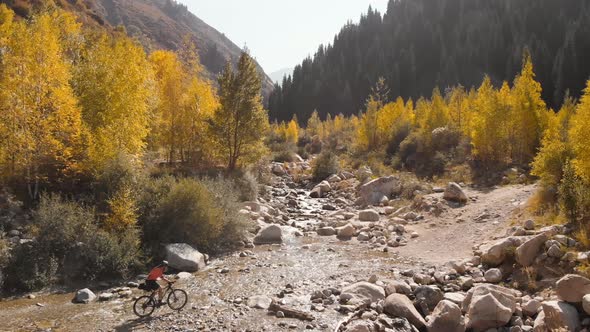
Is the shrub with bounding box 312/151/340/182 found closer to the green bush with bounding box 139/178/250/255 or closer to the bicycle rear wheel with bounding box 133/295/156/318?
the green bush with bounding box 139/178/250/255

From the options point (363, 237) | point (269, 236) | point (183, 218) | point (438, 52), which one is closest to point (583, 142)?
point (363, 237)

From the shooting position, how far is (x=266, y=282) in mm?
14859

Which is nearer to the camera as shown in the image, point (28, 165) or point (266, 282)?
point (266, 282)

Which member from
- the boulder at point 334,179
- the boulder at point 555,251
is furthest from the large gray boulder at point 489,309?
the boulder at point 334,179

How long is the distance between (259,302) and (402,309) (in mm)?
4485

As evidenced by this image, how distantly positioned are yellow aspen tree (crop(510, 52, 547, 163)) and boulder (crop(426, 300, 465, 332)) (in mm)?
22171

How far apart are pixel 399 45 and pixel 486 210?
121 meters

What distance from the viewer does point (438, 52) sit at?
393ft

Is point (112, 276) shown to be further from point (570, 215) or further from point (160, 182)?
point (570, 215)

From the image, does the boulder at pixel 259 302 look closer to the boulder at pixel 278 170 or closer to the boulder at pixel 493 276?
the boulder at pixel 493 276

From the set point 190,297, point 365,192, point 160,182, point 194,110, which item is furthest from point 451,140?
point 190,297

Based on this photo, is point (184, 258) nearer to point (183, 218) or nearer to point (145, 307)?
point (183, 218)

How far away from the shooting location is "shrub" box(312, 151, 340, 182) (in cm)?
3847

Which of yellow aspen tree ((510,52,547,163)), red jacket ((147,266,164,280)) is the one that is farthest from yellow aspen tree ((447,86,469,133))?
red jacket ((147,266,164,280))
